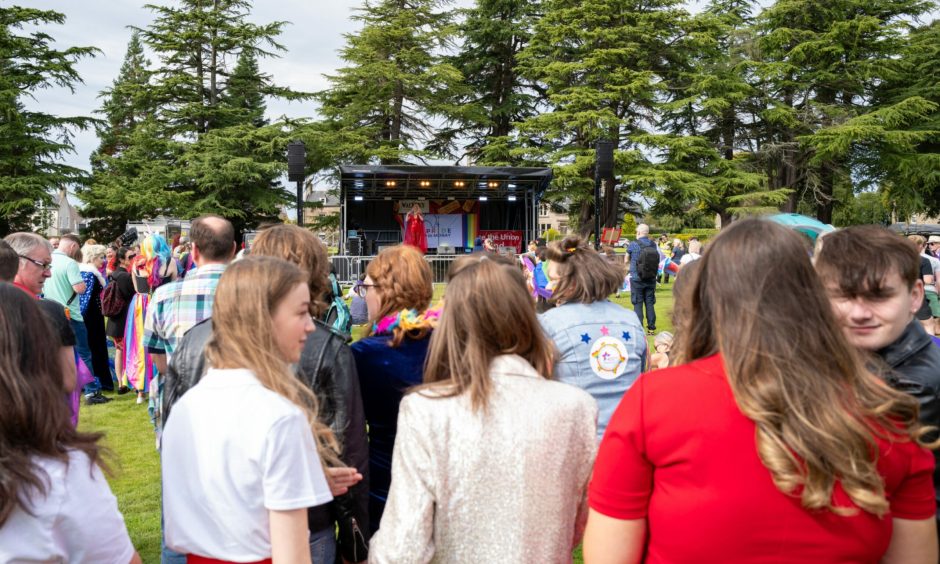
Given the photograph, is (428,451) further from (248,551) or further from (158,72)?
(158,72)

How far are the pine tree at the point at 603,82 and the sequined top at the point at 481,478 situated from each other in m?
26.1

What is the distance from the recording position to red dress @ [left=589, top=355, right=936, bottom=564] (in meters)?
1.28

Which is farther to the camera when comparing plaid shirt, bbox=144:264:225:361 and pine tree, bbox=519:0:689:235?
pine tree, bbox=519:0:689:235

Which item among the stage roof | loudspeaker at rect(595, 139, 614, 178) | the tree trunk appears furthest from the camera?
the tree trunk

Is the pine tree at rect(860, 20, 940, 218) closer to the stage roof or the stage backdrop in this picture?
the stage roof

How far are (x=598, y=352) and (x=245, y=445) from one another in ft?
6.16

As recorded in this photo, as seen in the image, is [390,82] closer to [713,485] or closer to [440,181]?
[440,181]

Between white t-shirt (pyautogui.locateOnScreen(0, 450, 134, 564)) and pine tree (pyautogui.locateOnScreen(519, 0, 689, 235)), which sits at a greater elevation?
pine tree (pyautogui.locateOnScreen(519, 0, 689, 235))

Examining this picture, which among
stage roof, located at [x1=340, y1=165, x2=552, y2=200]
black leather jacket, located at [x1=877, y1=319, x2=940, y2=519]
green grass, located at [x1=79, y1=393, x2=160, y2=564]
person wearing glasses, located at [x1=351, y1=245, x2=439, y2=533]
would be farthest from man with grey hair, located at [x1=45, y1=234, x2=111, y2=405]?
stage roof, located at [x1=340, y1=165, x2=552, y2=200]

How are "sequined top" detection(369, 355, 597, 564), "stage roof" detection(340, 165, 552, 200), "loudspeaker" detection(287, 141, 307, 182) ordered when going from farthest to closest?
"stage roof" detection(340, 165, 552, 200), "loudspeaker" detection(287, 141, 307, 182), "sequined top" detection(369, 355, 597, 564)

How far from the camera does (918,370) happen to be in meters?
1.71

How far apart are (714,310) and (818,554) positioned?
473mm

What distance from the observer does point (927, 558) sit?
56.2 inches

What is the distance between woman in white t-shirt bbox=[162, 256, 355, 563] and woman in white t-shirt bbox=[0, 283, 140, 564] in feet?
0.58
